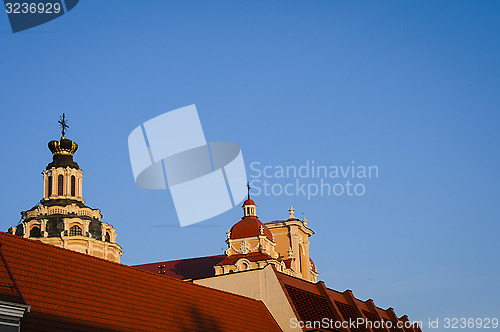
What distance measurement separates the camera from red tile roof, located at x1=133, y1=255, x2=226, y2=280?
3986 inches

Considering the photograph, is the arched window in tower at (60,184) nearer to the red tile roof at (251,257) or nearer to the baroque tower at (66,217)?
the baroque tower at (66,217)

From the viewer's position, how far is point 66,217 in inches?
3752

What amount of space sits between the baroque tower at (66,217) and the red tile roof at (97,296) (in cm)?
5551

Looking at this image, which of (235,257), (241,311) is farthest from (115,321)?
(235,257)

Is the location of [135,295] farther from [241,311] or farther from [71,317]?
[241,311]

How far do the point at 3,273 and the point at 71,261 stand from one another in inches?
282

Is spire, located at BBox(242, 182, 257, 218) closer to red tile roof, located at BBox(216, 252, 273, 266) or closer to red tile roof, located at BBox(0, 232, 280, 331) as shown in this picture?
red tile roof, located at BBox(216, 252, 273, 266)

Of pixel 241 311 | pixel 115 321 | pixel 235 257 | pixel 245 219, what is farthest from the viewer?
pixel 245 219

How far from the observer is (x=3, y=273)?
84.9 ft

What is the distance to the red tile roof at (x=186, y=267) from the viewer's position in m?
101

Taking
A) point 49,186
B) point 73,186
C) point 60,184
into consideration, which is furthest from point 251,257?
point 49,186

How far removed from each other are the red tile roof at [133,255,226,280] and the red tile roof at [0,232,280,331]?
6046 centimetres

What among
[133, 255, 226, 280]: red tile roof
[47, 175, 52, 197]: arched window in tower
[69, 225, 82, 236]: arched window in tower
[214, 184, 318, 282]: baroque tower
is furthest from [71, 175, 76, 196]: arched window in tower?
[214, 184, 318, 282]: baroque tower

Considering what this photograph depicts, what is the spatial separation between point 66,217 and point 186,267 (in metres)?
17.1
